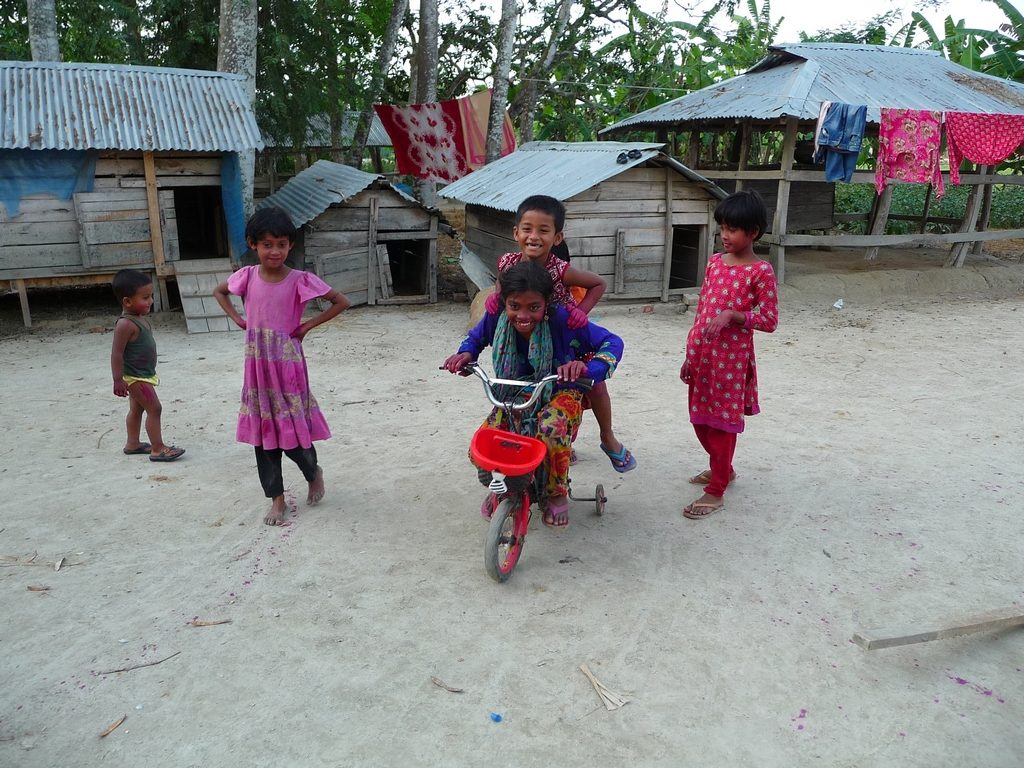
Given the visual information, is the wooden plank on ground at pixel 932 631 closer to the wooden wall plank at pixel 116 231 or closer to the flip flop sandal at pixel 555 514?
the flip flop sandal at pixel 555 514

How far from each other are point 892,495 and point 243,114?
8615mm

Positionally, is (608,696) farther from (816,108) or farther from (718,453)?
(816,108)

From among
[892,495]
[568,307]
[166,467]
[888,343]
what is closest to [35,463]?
[166,467]

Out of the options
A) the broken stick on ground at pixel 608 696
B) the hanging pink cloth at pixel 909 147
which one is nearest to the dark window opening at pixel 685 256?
the hanging pink cloth at pixel 909 147

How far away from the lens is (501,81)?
13617 millimetres

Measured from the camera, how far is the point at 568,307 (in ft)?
11.5

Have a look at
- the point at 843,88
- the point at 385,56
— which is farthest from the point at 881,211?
the point at 385,56

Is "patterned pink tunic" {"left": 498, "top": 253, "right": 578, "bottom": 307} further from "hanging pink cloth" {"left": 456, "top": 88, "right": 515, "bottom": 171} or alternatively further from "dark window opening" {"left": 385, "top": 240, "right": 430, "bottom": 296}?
"hanging pink cloth" {"left": 456, "top": 88, "right": 515, "bottom": 171}

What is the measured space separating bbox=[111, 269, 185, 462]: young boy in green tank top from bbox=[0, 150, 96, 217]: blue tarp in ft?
17.0

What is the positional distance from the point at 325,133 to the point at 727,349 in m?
13.8

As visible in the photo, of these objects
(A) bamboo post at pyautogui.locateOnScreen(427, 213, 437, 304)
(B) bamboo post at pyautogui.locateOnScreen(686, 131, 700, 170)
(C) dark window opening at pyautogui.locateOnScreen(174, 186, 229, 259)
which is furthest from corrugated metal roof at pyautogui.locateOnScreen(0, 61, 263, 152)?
(B) bamboo post at pyautogui.locateOnScreen(686, 131, 700, 170)

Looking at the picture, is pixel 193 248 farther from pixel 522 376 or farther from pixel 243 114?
pixel 522 376

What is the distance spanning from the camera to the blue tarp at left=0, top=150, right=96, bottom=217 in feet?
27.9

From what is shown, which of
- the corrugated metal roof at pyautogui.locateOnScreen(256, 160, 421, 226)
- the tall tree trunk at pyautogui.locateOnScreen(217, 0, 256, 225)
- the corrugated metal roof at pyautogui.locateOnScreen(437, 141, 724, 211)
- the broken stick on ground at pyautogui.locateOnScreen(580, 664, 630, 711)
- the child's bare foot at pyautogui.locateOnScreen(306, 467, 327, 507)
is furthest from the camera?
the tall tree trunk at pyautogui.locateOnScreen(217, 0, 256, 225)
